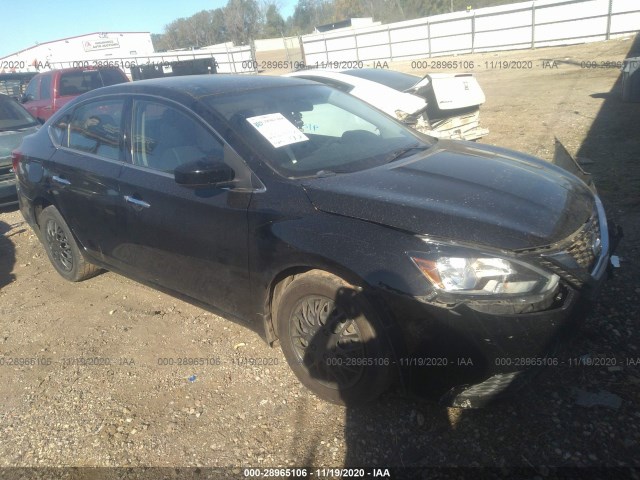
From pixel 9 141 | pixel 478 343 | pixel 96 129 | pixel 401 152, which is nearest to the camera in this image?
pixel 478 343

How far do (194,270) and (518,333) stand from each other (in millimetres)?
1962

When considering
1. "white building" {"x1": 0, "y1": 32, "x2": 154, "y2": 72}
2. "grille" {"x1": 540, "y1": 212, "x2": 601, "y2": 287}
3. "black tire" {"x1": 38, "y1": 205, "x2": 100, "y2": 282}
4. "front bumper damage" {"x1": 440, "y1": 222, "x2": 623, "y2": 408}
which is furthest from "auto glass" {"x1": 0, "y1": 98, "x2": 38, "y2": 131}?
"white building" {"x1": 0, "y1": 32, "x2": 154, "y2": 72}

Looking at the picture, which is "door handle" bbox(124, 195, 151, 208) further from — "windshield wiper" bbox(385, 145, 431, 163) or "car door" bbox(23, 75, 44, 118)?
"car door" bbox(23, 75, 44, 118)

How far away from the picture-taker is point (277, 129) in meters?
3.04

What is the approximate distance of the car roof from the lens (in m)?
3.30

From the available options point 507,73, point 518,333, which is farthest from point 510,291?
point 507,73

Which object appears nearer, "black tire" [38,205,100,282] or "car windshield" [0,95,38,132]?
"black tire" [38,205,100,282]

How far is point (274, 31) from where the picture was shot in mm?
73625

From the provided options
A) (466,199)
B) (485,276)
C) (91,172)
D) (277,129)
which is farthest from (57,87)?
(485,276)

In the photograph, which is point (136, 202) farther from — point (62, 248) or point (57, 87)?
point (57, 87)

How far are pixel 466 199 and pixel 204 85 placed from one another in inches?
76.8

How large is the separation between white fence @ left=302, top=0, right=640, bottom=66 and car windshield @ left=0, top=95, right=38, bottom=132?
2148 cm

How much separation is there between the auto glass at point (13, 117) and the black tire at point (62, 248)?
4067 millimetres

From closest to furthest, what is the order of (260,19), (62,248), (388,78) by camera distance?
→ (62,248) → (388,78) → (260,19)
